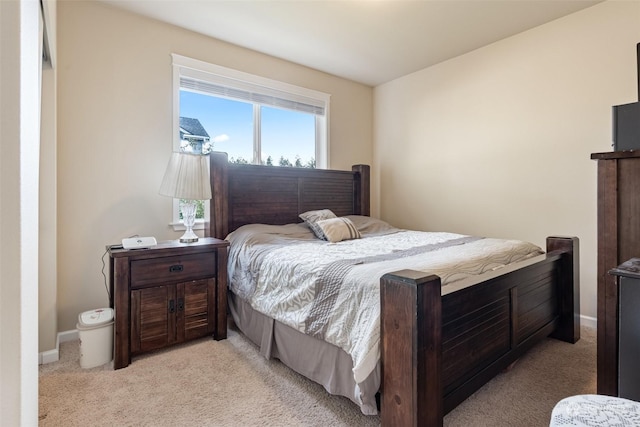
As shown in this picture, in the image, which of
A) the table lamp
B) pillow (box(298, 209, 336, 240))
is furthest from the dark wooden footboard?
the table lamp

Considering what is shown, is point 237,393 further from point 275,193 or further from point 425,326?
point 275,193

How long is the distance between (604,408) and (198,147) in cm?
312

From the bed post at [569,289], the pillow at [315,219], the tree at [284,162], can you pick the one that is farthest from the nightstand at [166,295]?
the bed post at [569,289]

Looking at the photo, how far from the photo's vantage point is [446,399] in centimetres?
134

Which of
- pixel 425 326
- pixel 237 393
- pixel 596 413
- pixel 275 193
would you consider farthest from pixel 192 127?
pixel 596 413

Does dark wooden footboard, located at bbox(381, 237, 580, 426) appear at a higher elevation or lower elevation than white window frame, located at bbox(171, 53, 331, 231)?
lower

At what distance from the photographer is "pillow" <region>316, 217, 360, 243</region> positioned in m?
2.66

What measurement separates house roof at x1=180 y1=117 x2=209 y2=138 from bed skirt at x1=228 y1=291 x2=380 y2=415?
1650mm

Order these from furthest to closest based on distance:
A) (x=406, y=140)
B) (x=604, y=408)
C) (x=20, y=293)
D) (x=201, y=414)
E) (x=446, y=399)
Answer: (x=406, y=140) < (x=201, y=414) < (x=446, y=399) < (x=604, y=408) < (x=20, y=293)

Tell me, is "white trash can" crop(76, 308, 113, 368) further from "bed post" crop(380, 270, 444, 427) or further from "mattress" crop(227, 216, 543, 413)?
"bed post" crop(380, 270, 444, 427)

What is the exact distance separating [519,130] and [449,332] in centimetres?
244

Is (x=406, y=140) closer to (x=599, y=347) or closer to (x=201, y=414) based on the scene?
(x=599, y=347)

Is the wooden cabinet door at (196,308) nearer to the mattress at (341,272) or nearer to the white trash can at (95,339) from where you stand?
the mattress at (341,272)

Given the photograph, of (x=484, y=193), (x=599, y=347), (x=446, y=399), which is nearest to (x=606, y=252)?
(x=599, y=347)
